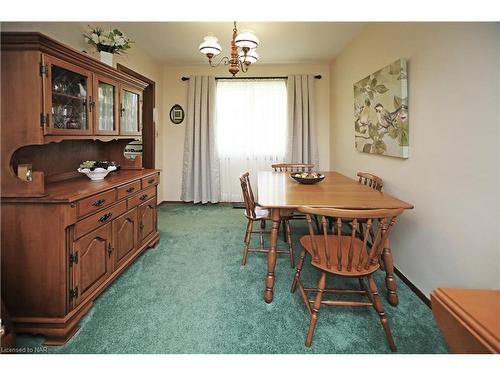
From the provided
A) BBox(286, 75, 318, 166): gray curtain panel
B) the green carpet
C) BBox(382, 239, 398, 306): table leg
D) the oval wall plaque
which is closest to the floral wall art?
BBox(382, 239, 398, 306): table leg

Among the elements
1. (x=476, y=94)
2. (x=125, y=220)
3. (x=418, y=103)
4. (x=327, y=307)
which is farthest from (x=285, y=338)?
(x=418, y=103)

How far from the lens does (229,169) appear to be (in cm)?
551

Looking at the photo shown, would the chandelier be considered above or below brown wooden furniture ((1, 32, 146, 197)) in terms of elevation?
above

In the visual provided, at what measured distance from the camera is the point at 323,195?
2.42 meters

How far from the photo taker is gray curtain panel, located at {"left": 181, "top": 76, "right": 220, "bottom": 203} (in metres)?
5.32

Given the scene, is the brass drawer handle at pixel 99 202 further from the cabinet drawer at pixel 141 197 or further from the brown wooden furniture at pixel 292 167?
the brown wooden furniture at pixel 292 167

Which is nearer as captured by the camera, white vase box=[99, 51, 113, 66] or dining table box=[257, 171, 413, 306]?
dining table box=[257, 171, 413, 306]

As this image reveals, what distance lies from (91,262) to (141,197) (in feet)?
3.13

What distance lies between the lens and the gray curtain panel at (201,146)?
532 cm

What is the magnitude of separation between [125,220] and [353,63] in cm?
344

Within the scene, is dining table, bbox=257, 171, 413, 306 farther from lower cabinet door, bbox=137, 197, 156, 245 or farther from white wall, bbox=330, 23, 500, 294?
lower cabinet door, bbox=137, 197, 156, 245

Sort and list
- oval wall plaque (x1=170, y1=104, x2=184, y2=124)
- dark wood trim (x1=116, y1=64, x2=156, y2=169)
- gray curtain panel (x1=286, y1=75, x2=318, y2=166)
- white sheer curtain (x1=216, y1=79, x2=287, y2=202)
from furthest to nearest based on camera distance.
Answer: oval wall plaque (x1=170, y1=104, x2=184, y2=124) → white sheer curtain (x1=216, y1=79, x2=287, y2=202) → gray curtain panel (x1=286, y1=75, x2=318, y2=166) → dark wood trim (x1=116, y1=64, x2=156, y2=169)

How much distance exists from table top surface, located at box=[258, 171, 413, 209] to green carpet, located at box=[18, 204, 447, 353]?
707mm
